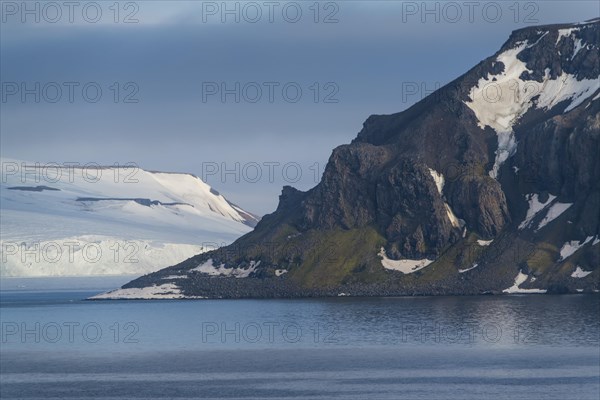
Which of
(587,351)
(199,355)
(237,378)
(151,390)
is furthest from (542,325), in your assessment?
Answer: (151,390)

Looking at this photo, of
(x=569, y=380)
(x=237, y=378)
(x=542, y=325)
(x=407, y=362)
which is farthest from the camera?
(x=542, y=325)

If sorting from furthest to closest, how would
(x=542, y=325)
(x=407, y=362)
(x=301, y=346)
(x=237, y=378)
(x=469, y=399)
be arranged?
(x=542, y=325)
(x=301, y=346)
(x=407, y=362)
(x=237, y=378)
(x=469, y=399)

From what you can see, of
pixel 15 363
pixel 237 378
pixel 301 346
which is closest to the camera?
pixel 237 378

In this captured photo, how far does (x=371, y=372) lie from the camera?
476 feet

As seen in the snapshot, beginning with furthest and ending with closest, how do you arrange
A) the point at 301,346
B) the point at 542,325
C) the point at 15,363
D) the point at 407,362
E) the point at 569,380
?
the point at 542,325 < the point at 301,346 < the point at 15,363 < the point at 407,362 < the point at 569,380

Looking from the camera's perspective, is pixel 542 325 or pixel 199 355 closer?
pixel 199 355

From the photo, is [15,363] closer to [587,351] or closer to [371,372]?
[371,372]

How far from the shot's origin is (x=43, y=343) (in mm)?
198375

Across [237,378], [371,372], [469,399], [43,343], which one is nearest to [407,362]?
[371,372]

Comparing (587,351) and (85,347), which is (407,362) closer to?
(587,351)

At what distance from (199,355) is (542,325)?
57.1 meters

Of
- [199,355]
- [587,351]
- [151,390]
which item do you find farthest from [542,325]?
[151,390]

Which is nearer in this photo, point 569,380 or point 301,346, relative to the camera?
point 569,380

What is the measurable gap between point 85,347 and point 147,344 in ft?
29.7
